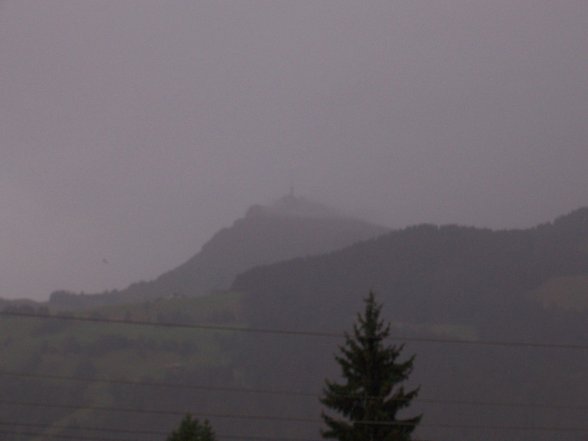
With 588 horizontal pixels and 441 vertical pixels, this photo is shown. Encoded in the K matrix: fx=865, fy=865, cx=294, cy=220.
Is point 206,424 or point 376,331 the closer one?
point 376,331

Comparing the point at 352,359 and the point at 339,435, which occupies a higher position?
the point at 352,359

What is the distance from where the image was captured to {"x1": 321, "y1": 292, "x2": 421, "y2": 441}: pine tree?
30.9 meters

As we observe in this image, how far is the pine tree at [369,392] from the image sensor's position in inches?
1217

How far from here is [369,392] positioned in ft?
104

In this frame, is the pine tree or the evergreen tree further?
the evergreen tree

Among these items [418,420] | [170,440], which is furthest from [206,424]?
[418,420]

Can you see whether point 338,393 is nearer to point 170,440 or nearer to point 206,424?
point 170,440

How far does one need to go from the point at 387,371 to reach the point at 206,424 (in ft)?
111

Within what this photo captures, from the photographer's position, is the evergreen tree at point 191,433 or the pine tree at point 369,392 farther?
the evergreen tree at point 191,433

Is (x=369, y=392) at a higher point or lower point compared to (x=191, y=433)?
lower

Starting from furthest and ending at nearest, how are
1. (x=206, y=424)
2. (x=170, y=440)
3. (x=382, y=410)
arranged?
1. (x=206, y=424)
2. (x=170, y=440)
3. (x=382, y=410)

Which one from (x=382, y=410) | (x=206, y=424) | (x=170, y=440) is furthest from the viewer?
(x=206, y=424)

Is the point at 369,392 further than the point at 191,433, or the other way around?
the point at 191,433

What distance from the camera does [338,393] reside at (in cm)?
3172
